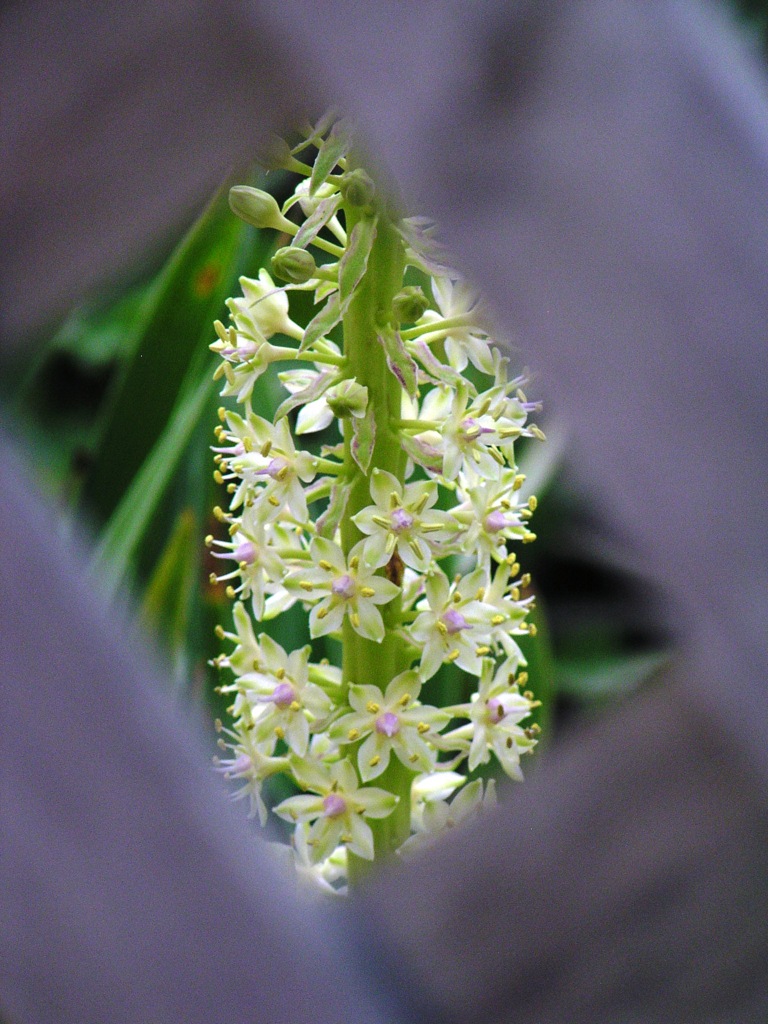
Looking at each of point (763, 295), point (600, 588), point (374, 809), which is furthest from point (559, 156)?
point (600, 588)

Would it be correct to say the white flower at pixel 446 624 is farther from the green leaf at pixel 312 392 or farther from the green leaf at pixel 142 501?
the green leaf at pixel 142 501

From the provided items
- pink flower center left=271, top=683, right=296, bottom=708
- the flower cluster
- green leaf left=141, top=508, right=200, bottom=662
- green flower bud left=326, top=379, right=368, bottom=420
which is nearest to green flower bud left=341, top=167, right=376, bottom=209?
the flower cluster

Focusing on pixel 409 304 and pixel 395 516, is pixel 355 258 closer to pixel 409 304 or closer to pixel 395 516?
pixel 409 304

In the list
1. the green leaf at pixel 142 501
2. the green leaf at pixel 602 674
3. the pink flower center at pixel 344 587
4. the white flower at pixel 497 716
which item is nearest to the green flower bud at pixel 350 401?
the pink flower center at pixel 344 587

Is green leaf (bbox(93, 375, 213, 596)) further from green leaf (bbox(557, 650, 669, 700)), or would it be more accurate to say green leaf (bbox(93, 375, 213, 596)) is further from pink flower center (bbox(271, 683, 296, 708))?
green leaf (bbox(557, 650, 669, 700))

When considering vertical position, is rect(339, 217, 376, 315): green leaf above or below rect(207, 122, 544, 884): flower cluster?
above

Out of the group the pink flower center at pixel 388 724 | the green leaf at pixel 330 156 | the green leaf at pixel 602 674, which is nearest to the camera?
the green leaf at pixel 330 156
